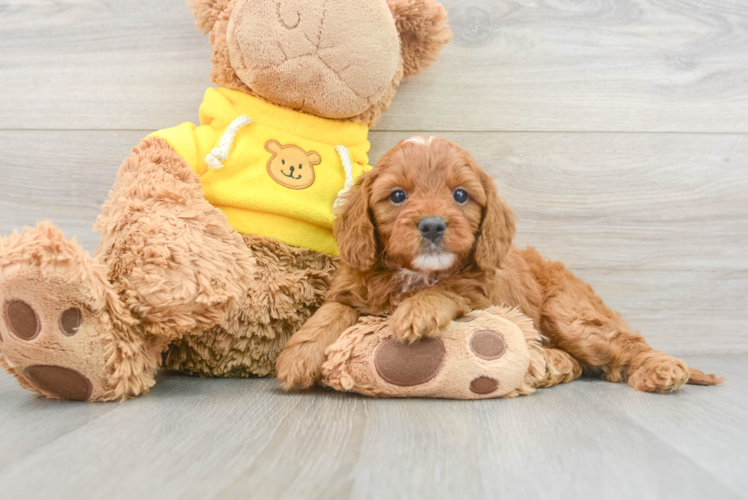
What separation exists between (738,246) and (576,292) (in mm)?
848

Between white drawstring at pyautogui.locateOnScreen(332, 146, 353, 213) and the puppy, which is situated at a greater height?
white drawstring at pyautogui.locateOnScreen(332, 146, 353, 213)

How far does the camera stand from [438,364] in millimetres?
Answer: 1259

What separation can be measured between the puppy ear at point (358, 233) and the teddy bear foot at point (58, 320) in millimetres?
553

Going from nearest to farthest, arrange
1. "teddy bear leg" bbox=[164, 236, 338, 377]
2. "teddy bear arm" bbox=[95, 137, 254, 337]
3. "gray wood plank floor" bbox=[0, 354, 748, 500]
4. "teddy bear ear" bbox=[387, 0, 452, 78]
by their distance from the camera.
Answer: "gray wood plank floor" bbox=[0, 354, 748, 500] → "teddy bear arm" bbox=[95, 137, 254, 337] → "teddy bear leg" bbox=[164, 236, 338, 377] → "teddy bear ear" bbox=[387, 0, 452, 78]

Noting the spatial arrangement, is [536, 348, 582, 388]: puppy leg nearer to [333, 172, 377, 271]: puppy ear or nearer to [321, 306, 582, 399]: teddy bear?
[321, 306, 582, 399]: teddy bear

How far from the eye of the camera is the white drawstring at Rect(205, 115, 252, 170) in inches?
59.9

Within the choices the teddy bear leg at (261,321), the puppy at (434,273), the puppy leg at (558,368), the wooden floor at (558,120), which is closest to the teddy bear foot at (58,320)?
the teddy bear leg at (261,321)

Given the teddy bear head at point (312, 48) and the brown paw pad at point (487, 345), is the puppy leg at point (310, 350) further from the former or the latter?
the teddy bear head at point (312, 48)

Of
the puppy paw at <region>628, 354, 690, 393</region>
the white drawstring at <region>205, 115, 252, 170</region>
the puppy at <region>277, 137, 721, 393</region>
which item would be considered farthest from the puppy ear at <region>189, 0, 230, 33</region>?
the puppy paw at <region>628, 354, 690, 393</region>

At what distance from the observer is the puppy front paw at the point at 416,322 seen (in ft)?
4.00

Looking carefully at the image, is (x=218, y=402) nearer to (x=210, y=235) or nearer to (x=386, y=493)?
(x=210, y=235)

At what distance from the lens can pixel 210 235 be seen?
1345 millimetres

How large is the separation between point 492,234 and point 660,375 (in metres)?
0.57

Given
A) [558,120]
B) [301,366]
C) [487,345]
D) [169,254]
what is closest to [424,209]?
[487,345]
